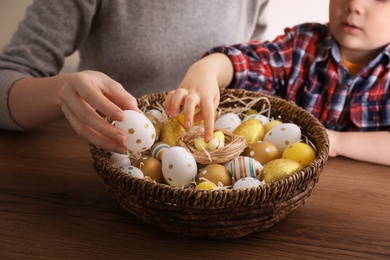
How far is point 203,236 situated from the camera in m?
0.71

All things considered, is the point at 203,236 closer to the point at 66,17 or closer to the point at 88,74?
the point at 88,74

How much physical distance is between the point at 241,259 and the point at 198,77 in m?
0.43

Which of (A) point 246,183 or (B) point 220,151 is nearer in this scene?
(A) point 246,183

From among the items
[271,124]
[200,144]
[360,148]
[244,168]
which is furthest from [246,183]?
[360,148]

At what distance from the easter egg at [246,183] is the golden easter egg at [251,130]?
0.16 meters

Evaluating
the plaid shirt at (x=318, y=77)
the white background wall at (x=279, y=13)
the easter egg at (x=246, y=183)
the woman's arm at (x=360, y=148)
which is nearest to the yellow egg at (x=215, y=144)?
the easter egg at (x=246, y=183)

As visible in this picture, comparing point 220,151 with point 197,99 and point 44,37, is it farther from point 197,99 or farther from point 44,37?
A: point 44,37

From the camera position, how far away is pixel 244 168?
79 cm

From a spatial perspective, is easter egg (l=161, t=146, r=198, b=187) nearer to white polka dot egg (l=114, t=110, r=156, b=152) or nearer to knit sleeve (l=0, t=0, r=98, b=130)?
white polka dot egg (l=114, t=110, r=156, b=152)

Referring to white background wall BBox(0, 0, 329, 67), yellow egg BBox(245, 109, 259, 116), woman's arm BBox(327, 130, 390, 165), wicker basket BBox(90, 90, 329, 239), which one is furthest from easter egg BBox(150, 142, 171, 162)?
white background wall BBox(0, 0, 329, 67)

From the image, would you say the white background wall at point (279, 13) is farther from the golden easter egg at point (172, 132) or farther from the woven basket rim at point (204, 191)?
the woven basket rim at point (204, 191)

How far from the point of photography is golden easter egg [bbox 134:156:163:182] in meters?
0.80

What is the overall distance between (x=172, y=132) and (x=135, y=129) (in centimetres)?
16

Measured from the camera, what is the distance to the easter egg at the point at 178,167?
2.51 ft
